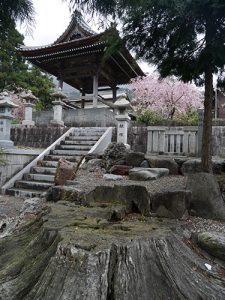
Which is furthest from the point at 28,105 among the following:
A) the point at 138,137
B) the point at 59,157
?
the point at 138,137

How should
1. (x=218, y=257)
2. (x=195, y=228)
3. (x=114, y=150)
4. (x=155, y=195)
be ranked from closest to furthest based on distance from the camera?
(x=218, y=257)
(x=195, y=228)
(x=155, y=195)
(x=114, y=150)

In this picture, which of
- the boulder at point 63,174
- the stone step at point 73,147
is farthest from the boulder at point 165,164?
the stone step at point 73,147

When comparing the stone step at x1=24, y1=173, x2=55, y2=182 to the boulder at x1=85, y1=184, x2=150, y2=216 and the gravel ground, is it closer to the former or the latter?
the boulder at x1=85, y1=184, x2=150, y2=216

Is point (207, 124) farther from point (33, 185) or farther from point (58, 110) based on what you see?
point (58, 110)

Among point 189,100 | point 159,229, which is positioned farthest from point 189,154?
point 189,100

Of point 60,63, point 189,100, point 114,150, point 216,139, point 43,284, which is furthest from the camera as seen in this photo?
point 189,100

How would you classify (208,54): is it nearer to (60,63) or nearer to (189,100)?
(60,63)

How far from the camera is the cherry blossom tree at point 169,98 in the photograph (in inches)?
661

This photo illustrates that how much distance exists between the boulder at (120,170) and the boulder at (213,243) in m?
3.18

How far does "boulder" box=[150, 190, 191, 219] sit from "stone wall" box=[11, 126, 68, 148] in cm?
756

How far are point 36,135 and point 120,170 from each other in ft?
20.6

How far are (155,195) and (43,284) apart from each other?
7.09 feet

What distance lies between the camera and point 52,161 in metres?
7.87

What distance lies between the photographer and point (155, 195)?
3637 mm
